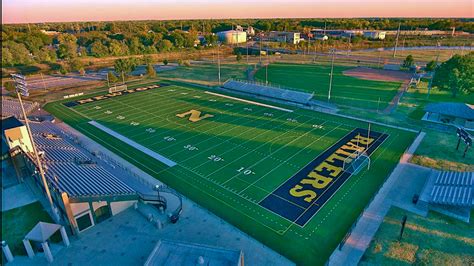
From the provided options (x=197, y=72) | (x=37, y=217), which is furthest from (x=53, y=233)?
(x=197, y=72)

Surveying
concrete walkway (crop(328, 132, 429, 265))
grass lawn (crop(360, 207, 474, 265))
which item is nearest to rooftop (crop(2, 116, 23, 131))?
concrete walkway (crop(328, 132, 429, 265))

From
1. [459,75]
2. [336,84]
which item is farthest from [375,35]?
[459,75]

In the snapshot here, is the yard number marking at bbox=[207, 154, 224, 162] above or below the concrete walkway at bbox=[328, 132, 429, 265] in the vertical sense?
above

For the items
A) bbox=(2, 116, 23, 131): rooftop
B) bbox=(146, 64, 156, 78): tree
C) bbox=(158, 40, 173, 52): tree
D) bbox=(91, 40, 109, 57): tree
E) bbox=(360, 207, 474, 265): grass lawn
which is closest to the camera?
bbox=(360, 207, 474, 265): grass lawn

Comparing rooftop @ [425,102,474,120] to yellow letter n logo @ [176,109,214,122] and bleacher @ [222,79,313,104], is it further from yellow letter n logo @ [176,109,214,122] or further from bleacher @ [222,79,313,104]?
yellow letter n logo @ [176,109,214,122]

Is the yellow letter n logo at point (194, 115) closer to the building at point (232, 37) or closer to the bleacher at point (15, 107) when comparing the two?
the bleacher at point (15, 107)

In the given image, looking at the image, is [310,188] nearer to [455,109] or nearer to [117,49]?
[455,109]
